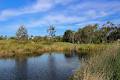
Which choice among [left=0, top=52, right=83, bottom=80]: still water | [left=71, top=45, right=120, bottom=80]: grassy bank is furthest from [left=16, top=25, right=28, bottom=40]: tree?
[left=71, top=45, right=120, bottom=80]: grassy bank

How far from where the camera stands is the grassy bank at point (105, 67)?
10867 millimetres

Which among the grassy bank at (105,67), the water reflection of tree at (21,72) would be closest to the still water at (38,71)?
the water reflection of tree at (21,72)

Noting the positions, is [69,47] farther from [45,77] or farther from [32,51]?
[45,77]

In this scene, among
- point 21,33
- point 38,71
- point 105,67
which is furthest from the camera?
point 21,33

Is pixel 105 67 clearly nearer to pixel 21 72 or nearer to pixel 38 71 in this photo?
pixel 38 71

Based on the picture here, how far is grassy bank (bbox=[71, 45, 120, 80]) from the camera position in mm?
10867

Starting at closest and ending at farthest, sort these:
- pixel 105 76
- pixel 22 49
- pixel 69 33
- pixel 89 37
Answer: pixel 105 76 < pixel 22 49 < pixel 89 37 < pixel 69 33

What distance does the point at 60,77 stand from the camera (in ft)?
64.2

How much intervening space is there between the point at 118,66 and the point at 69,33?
257 ft

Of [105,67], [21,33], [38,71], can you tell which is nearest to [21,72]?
[38,71]

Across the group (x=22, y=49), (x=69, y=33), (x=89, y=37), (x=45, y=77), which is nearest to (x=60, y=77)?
(x=45, y=77)

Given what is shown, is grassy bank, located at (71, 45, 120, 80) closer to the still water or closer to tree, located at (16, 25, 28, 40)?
the still water

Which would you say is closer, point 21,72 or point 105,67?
point 105,67

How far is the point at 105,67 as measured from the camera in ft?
37.9
